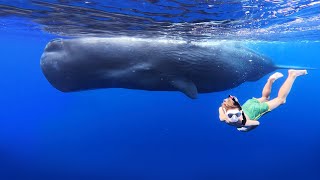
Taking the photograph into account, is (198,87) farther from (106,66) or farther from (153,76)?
(106,66)

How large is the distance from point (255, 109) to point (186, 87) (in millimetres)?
1877

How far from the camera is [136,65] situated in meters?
8.20

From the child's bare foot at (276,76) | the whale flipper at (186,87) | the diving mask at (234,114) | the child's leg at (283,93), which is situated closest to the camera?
the diving mask at (234,114)

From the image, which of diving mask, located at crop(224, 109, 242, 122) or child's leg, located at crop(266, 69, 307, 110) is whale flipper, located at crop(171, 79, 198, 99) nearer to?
diving mask, located at crop(224, 109, 242, 122)

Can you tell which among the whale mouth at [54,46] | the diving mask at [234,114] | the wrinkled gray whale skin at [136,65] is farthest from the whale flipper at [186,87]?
the whale mouth at [54,46]

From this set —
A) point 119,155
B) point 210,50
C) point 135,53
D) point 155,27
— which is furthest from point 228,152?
point 135,53

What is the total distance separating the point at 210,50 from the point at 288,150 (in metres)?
24.2

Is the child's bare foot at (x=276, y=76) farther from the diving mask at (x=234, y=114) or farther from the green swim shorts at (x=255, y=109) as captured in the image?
the diving mask at (x=234, y=114)

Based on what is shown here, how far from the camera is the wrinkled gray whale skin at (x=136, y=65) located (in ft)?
25.2

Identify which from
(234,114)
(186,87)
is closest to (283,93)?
(234,114)

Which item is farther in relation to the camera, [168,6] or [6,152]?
[6,152]

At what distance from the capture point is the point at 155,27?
14.0m

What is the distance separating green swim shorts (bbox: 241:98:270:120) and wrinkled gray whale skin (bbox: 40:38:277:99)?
4.53 feet

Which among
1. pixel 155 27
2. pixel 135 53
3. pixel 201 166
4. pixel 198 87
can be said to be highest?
pixel 155 27
